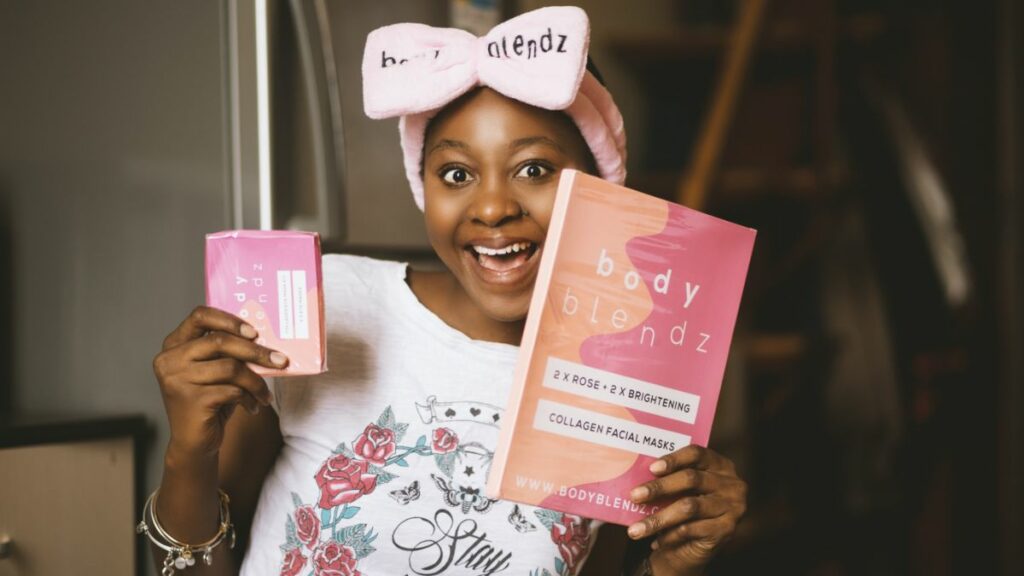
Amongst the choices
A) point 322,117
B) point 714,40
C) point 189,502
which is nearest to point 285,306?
point 189,502

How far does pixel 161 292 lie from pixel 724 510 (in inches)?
33.9

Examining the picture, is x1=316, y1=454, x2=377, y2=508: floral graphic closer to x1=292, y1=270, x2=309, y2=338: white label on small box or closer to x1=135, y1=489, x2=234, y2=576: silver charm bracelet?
x1=135, y1=489, x2=234, y2=576: silver charm bracelet

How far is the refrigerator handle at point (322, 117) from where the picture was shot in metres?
1.38

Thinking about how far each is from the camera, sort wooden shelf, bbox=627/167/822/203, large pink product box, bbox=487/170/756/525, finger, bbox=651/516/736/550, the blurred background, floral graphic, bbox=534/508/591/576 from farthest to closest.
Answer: wooden shelf, bbox=627/167/822/203
the blurred background
floral graphic, bbox=534/508/591/576
finger, bbox=651/516/736/550
large pink product box, bbox=487/170/756/525

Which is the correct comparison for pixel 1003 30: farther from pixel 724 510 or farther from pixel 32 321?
pixel 32 321

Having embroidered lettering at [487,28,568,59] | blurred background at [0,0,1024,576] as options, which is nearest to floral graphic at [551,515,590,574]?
embroidered lettering at [487,28,568,59]

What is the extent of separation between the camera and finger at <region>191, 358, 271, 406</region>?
0.81 meters

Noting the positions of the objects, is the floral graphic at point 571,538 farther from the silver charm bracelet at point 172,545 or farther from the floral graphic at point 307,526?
the silver charm bracelet at point 172,545

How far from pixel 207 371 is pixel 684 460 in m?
0.44

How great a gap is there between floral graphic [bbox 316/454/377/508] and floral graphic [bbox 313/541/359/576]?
0.04m

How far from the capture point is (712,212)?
8.40 feet

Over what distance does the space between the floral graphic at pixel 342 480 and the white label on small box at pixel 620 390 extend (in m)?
0.29

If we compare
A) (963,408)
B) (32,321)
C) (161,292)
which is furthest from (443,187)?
(963,408)

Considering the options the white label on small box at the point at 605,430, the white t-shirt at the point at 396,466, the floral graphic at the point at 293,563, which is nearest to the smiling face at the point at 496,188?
the white t-shirt at the point at 396,466
